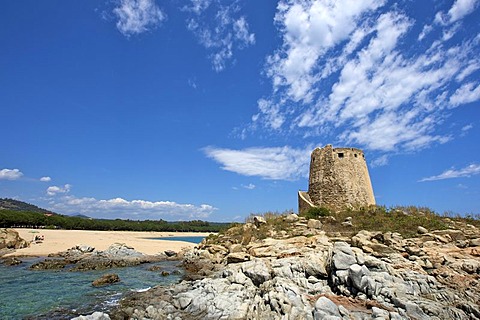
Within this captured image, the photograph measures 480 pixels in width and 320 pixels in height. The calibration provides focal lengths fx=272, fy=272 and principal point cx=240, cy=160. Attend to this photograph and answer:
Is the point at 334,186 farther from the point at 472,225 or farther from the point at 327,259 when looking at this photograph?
the point at 327,259

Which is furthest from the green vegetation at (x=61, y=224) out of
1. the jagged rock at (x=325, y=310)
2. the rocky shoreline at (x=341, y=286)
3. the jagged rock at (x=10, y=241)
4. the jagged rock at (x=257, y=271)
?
the jagged rock at (x=325, y=310)

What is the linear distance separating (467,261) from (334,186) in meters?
13.2

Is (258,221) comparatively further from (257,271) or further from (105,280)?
(105,280)

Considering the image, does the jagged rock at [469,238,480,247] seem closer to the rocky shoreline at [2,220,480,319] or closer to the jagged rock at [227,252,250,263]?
the rocky shoreline at [2,220,480,319]

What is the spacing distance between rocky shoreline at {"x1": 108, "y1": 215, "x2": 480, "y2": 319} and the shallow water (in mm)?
1794

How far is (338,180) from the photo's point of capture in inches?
Answer: 946

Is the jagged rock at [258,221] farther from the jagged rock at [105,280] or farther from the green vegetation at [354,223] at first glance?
the jagged rock at [105,280]

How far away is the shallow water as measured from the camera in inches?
438

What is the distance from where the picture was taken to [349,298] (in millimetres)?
9938

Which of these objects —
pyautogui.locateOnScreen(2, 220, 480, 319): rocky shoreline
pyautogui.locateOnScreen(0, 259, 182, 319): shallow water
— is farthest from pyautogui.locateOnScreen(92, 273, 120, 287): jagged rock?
pyautogui.locateOnScreen(2, 220, 480, 319): rocky shoreline

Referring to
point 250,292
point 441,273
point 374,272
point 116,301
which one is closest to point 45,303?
point 116,301

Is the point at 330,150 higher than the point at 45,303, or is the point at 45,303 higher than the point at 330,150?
the point at 330,150

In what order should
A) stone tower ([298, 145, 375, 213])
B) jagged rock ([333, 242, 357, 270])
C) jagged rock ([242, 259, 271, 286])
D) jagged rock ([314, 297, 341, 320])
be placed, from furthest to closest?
1. stone tower ([298, 145, 375, 213])
2. jagged rock ([242, 259, 271, 286])
3. jagged rock ([333, 242, 357, 270])
4. jagged rock ([314, 297, 341, 320])

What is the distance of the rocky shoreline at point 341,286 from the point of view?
8.93m
